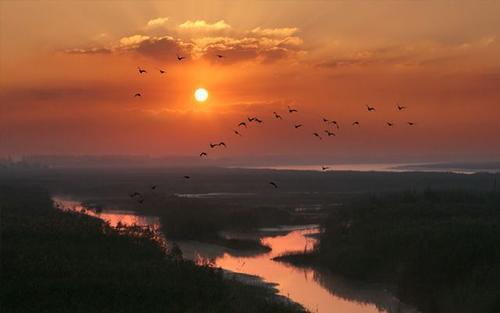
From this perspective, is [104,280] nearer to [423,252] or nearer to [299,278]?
[299,278]

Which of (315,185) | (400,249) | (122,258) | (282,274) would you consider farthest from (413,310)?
(315,185)

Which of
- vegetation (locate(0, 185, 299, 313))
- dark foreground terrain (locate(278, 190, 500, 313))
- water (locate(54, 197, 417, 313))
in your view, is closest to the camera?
vegetation (locate(0, 185, 299, 313))

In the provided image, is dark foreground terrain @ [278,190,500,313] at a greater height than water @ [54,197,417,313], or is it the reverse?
dark foreground terrain @ [278,190,500,313]

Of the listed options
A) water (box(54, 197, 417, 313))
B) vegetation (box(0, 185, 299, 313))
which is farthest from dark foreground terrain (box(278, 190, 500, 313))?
vegetation (box(0, 185, 299, 313))

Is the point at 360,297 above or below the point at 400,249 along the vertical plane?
below

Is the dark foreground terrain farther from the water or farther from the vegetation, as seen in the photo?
the vegetation

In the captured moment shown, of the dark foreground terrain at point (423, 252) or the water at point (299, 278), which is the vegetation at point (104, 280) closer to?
the water at point (299, 278)

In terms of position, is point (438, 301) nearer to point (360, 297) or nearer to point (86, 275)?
point (360, 297)
